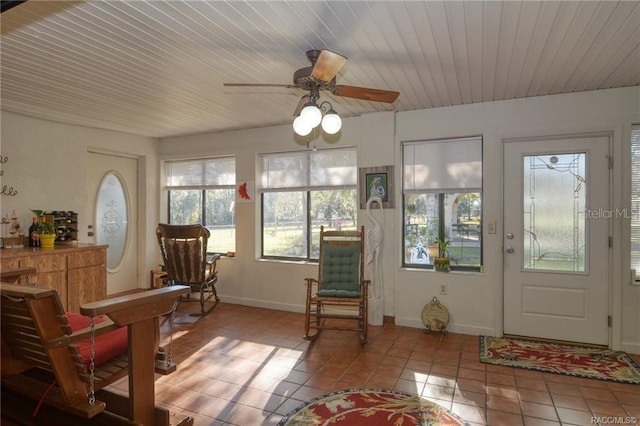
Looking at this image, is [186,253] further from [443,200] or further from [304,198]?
[443,200]

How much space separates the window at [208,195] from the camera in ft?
17.4

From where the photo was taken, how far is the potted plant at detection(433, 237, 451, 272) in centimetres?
397

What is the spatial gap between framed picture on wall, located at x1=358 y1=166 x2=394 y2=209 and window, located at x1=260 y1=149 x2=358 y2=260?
172 mm

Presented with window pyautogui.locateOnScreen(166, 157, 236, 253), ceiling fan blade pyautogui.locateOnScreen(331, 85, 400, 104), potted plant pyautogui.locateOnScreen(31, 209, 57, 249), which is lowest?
potted plant pyautogui.locateOnScreen(31, 209, 57, 249)

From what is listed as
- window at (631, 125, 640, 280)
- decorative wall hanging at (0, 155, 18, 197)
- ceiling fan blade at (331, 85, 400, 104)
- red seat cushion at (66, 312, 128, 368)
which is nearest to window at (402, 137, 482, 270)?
window at (631, 125, 640, 280)

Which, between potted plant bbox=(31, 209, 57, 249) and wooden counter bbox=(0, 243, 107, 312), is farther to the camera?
potted plant bbox=(31, 209, 57, 249)

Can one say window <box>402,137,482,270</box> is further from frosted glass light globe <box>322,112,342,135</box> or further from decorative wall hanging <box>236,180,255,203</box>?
decorative wall hanging <box>236,180,255,203</box>

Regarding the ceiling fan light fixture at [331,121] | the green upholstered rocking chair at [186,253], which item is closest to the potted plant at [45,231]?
the green upholstered rocking chair at [186,253]

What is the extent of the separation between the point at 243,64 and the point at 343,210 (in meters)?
2.29

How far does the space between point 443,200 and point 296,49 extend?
240cm

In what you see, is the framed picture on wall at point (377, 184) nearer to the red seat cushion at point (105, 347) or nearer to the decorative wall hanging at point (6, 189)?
the red seat cushion at point (105, 347)

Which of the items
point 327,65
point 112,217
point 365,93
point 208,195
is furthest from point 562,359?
A: point 112,217

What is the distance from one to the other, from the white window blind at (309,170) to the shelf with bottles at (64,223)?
7.69 ft

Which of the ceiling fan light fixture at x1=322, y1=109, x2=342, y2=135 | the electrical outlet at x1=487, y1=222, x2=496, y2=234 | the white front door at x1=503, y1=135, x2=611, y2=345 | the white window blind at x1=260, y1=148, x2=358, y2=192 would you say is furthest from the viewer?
the white window blind at x1=260, y1=148, x2=358, y2=192
